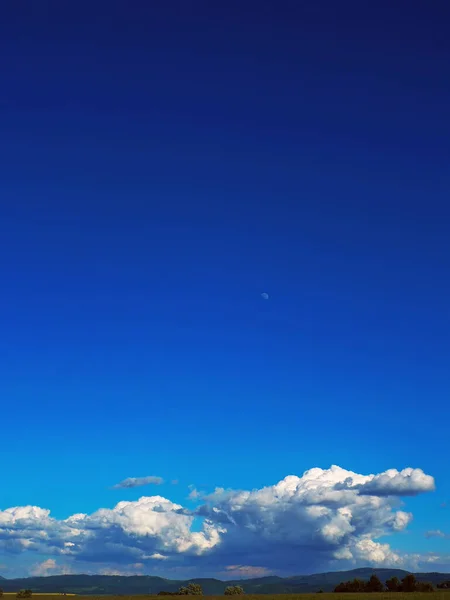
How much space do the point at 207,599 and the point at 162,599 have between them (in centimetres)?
1429

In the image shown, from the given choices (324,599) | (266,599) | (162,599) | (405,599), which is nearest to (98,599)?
(162,599)

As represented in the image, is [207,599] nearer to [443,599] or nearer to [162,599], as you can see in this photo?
[162,599]

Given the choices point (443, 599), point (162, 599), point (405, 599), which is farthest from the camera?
point (162, 599)

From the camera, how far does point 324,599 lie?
16775cm

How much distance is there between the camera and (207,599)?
19225 cm

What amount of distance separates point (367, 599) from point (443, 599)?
82.3 ft

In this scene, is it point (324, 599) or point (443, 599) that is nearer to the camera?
point (443, 599)

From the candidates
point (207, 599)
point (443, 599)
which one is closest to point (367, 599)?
point (443, 599)

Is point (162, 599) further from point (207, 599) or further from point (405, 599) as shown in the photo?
point (405, 599)

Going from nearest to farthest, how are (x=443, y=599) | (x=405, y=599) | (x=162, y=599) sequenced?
(x=443, y=599)
(x=405, y=599)
(x=162, y=599)

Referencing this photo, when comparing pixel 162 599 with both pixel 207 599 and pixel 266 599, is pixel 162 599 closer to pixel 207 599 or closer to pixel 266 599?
pixel 207 599

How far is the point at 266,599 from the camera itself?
17025 centimetres

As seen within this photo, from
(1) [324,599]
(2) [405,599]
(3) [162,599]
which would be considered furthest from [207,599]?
(2) [405,599]

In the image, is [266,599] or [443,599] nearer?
[443,599]
